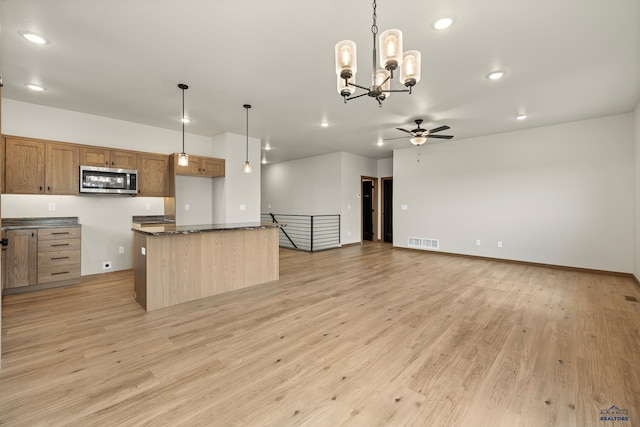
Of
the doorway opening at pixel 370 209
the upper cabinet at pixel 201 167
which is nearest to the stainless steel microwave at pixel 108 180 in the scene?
the upper cabinet at pixel 201 167

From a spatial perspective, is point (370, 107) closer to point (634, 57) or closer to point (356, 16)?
point (356, 16)

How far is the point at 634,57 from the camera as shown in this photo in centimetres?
300

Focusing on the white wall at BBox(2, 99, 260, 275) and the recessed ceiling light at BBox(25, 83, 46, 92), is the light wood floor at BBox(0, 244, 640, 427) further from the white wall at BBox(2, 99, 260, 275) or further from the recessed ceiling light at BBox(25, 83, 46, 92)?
the recessed ceiling light at BBox(25, 83, 46, 92)

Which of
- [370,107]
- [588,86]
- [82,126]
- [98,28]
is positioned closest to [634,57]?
[588,86]

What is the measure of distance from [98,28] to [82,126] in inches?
120

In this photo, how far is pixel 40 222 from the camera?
4.42m

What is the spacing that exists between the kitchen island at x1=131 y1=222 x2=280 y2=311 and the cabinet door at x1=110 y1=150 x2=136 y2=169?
1.76m

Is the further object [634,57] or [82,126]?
[82,126]

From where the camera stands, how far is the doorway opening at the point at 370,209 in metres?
9.59

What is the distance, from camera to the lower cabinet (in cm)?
381

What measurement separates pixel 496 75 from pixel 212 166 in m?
5.09

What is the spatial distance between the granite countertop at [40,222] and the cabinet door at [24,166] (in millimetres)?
475

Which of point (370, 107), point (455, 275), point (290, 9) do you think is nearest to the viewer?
point (290, 9)

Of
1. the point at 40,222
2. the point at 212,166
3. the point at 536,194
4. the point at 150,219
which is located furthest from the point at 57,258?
the point at 536,194
